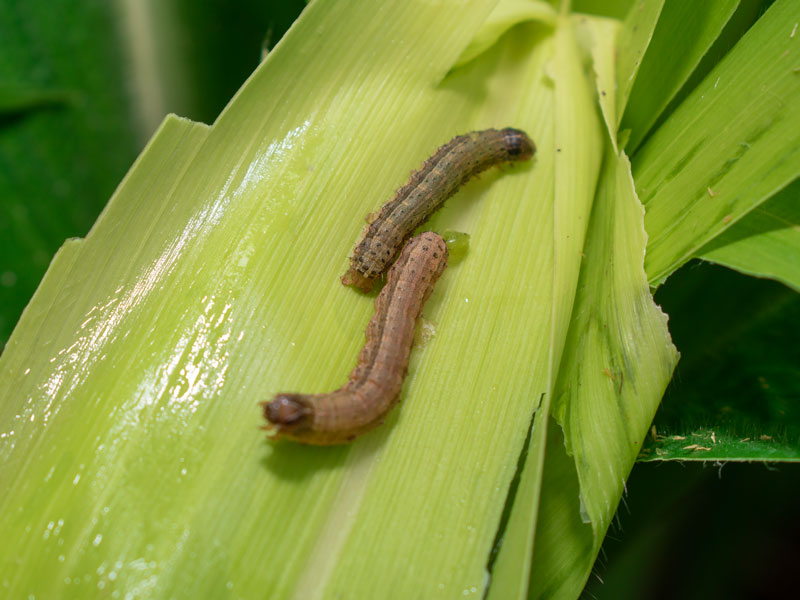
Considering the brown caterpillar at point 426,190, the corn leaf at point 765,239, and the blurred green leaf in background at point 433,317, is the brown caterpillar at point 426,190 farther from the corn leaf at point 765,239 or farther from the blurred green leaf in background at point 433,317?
the corn leaf at point 765,239

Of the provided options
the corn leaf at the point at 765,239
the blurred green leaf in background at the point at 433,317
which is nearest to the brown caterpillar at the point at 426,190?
the blurred green leaf in background at the point at 433,317

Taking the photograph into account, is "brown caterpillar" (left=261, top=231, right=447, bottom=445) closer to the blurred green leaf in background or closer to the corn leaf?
the blurred green leaf in background

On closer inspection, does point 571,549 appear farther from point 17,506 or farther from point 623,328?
point 17,506

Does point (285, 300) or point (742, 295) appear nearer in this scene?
point (285, 300)

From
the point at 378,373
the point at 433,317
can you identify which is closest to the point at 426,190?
the point at 433,317

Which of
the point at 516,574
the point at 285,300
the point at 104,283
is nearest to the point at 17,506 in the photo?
the point at 104,283

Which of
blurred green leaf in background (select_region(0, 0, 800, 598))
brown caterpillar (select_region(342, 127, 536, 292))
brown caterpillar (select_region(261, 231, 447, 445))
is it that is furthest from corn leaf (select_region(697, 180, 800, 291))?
brown caterpillar (select_region(261, 231, 447, 445))
